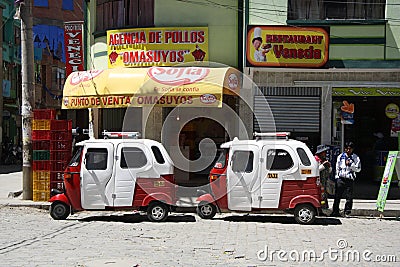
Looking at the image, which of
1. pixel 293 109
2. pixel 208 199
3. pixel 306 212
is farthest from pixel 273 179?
pixel 293 109

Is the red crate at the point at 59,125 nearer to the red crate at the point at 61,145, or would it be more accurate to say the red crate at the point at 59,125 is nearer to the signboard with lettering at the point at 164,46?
the red crate at the point at 61,145

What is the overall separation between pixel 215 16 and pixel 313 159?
6.54 metres

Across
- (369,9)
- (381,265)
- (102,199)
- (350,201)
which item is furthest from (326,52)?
(381,265)

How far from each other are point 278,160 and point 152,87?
4613mm

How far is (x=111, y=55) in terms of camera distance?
59.3 feet

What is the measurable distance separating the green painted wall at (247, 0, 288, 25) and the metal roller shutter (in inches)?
75.2

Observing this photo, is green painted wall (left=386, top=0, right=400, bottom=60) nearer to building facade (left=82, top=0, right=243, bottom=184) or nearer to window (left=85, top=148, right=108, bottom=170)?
building facade (left=82, top=0, right=243, bottom=184)

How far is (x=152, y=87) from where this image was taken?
52.2 feet


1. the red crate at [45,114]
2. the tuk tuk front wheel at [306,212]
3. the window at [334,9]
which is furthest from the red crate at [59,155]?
the window at [334,9]

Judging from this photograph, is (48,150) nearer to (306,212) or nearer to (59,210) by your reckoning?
(59,210)

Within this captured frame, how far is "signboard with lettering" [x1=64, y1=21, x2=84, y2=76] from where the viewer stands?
17.8 m

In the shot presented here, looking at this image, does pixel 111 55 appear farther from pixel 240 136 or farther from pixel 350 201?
pixel 350 201

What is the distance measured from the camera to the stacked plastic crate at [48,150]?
15484 mm

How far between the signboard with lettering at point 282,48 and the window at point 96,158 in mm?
5472
